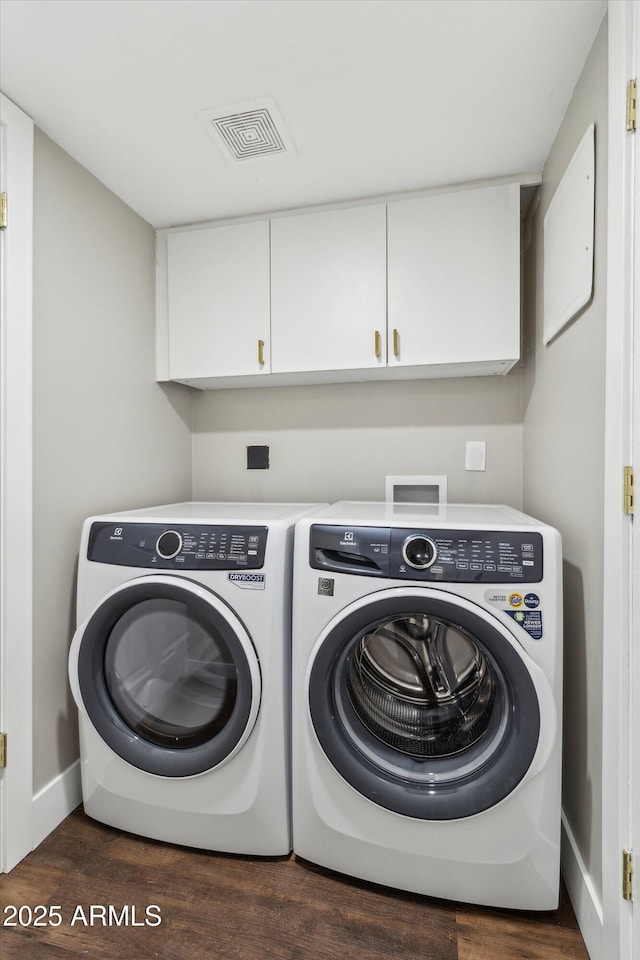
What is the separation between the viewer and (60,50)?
3.95ft

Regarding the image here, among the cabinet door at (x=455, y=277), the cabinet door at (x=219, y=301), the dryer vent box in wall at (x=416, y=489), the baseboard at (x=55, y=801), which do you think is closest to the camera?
the baseboard at (x=55, y=801)

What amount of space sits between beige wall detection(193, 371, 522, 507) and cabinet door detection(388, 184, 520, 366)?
0.31m

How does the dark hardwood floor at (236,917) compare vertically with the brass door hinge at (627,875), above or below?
below

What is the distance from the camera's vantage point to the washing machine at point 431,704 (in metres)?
1.15

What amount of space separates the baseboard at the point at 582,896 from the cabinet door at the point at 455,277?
149 cm

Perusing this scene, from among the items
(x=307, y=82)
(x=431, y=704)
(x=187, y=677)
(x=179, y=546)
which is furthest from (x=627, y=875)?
(x=307, y=82)

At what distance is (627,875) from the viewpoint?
0.98m

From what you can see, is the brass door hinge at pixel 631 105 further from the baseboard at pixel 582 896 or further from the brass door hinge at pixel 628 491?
the baseboard at pixel 582 896

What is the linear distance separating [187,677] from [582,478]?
1255 mm

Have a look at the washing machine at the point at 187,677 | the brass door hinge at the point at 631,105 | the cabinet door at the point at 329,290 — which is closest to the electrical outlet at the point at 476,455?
the cabinet door at the point at 329,290

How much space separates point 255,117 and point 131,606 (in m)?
1.52

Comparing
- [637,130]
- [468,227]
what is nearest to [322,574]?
[637,130]

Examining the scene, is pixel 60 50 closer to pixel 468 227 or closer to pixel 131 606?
pixel 468 227

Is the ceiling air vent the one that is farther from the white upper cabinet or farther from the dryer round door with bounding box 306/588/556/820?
the dryer round door with bounding box 306/588/556/820
